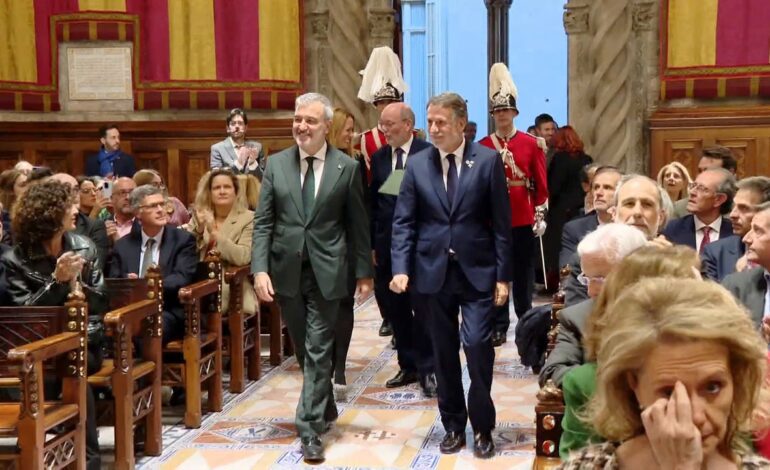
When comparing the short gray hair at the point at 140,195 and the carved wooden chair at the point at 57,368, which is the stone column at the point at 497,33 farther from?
the carved wooden chair at the point at 57,368

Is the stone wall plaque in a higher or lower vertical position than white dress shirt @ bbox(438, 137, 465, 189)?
higher

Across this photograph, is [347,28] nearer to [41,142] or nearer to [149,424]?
[41,142]

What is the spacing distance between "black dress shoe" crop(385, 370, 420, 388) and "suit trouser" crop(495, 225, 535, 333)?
1085 millimetres

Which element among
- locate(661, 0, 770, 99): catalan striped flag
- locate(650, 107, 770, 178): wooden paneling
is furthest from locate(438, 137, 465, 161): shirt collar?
locate(661, 0, 770, 99): catalan striped flag

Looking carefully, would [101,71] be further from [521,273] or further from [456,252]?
[456,252]

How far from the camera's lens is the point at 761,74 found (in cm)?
992

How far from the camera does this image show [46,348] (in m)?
3.84

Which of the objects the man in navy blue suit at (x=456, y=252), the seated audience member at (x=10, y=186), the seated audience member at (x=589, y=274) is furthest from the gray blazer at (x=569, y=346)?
the seated audience member at (x=10, y=186)

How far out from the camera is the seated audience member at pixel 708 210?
550 centimetres

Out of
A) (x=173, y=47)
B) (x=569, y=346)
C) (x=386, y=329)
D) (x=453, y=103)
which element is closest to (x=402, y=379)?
(x=386, y=329)

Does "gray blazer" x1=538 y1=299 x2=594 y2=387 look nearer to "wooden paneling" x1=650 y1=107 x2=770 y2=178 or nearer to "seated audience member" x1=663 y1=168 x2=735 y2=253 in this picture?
"seated audience member" x1=663 y1=168 x2=735 y2=253

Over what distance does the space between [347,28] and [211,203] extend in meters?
4.66

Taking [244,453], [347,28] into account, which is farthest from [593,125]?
[244,453]

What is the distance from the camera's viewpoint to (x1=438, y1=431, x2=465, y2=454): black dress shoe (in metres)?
4.89
